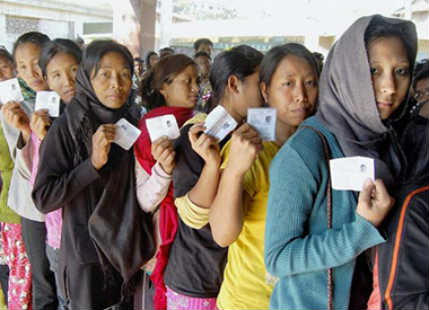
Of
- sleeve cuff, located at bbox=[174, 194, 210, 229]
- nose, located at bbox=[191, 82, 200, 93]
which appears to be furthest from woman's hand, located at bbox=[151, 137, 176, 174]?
nose, located at bbox=[191, 82, 200, 93]

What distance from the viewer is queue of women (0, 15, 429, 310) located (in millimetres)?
854

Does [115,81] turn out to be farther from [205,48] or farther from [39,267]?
[205,48]

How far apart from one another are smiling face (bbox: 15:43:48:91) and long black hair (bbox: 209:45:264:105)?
1.21 meters

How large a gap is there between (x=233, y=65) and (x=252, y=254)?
0.75 m

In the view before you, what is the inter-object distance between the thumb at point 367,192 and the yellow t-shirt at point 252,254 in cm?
37

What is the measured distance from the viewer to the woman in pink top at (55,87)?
1731mm

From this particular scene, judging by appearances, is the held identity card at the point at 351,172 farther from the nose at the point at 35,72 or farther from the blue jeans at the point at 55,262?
the nose at the point at 35,72

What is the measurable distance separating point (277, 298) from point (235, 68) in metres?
0.88

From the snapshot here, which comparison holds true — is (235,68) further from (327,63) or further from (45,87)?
(45,87)

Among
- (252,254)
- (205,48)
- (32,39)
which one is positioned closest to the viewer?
(252,254)

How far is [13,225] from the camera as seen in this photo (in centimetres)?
209

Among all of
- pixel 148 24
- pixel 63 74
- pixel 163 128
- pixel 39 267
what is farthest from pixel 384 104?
pixel 148 24

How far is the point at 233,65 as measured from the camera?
140cm

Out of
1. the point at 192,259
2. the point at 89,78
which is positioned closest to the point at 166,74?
the point at 89,78
